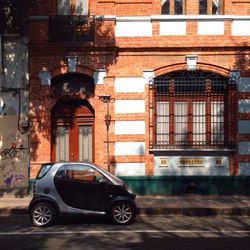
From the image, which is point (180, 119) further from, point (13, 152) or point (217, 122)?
point (13, 152)

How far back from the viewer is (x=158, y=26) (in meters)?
17.3

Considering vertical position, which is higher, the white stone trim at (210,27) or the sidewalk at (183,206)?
the white stone trim at (210,27)

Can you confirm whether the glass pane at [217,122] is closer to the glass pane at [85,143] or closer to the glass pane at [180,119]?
the glass pane at [180,119]

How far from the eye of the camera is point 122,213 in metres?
12.8

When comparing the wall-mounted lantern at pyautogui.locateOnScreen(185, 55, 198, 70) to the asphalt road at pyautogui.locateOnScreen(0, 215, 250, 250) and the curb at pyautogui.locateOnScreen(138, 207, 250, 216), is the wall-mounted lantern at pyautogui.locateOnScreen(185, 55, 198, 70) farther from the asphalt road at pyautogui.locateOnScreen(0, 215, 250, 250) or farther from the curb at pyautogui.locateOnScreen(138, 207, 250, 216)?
the asphalt road at pyautogui.locateOnScreen(0, 215, 250, 250)

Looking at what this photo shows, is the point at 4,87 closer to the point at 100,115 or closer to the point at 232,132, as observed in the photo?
the point at 100,115

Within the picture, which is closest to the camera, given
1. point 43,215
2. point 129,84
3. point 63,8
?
point 43,215

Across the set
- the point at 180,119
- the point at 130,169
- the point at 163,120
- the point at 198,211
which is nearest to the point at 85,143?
the point at 130,169

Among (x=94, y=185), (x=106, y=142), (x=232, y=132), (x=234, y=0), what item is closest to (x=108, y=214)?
(x=94, y=185)

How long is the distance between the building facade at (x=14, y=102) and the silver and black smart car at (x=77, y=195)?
5056mm

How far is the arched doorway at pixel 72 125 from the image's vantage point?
17672 millimetres

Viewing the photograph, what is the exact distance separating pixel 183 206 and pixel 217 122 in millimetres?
3893

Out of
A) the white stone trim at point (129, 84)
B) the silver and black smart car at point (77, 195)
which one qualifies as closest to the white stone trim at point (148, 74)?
the white stone trim at point (129, 84)

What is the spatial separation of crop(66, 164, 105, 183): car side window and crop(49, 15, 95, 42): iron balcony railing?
576 centimetres
